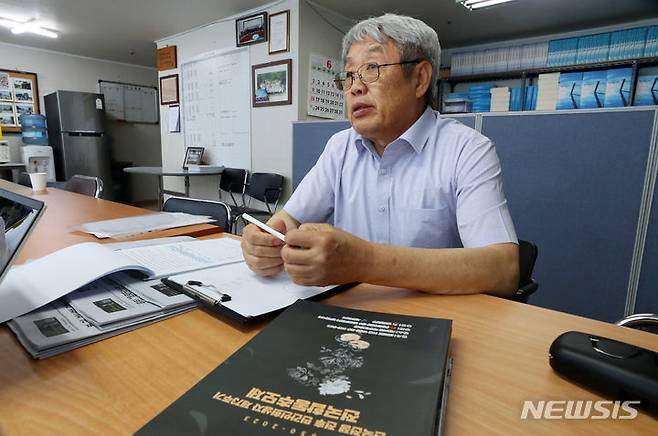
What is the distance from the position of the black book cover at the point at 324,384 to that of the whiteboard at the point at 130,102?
292 inches

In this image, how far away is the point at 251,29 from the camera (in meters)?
4.00

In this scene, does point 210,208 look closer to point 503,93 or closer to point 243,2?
point 243,2

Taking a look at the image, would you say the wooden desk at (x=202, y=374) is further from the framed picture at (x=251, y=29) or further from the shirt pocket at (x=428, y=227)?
the framed picture at (x=251, y=29)

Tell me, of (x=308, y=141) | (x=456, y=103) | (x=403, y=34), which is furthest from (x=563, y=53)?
(x=403, y=34)

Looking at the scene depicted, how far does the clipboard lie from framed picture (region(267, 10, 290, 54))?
342 cm

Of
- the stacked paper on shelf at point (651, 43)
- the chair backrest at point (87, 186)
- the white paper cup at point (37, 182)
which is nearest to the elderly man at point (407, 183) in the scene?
the chair backrest at point (87, 186)

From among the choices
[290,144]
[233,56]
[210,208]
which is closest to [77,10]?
[233,56]

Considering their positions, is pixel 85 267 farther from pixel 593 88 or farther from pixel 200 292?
pixel 593 88

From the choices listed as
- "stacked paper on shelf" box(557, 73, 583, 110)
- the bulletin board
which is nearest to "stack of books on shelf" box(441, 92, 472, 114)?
"stacked paper on shelf" box(557, 73, 583, 110)

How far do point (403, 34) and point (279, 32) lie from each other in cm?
305

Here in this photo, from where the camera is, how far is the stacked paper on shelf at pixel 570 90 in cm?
417

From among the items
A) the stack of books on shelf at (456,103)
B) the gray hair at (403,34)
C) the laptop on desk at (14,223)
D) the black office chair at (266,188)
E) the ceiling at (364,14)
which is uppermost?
the ceiling at (364,14)

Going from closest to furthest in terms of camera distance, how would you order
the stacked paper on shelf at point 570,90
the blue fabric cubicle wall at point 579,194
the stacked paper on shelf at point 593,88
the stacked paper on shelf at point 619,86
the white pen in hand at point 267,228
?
the white pen in hand at point 267,228 < the blue fabric cubicle wall at point 579,194 < the stacked paper on shelf at point 619,86 < the stacked paper on shelf at point 593,88 < the stacked paper on shelf at point 570,90
